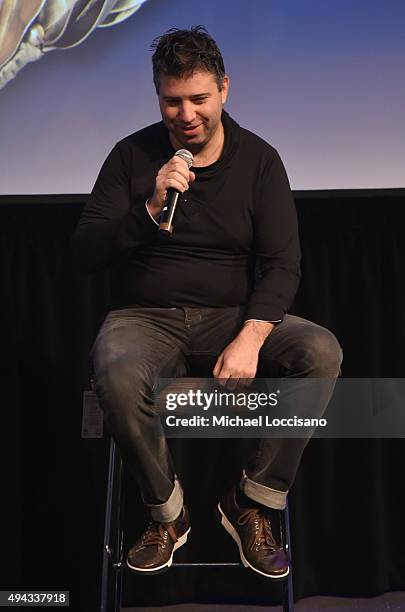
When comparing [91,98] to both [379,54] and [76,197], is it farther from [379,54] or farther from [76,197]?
[379,54]

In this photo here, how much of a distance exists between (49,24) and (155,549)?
1.58 metres

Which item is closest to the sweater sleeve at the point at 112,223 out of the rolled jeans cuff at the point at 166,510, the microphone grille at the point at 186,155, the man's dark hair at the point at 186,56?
the microphone grille at the point at 186,155

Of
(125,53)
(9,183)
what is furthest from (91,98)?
(9,183)

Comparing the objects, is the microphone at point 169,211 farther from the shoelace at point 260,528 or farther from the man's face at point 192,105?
the shoelace at point 260,528

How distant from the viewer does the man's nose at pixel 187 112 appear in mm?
1678

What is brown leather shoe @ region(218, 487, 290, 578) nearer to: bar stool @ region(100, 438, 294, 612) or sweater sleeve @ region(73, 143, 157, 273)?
bar stool @ region(100, 438, 294, 612)

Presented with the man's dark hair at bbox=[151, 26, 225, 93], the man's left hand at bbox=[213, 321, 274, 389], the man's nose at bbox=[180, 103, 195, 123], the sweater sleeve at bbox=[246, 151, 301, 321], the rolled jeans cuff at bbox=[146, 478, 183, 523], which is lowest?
the rolled jeans cuff at bbox=[146, 478, 183, 523]

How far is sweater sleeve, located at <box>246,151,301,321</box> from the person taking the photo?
166 centimetres

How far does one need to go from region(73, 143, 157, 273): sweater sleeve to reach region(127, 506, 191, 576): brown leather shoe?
0.56m

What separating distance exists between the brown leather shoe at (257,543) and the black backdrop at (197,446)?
70cm

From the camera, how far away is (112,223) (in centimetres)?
169

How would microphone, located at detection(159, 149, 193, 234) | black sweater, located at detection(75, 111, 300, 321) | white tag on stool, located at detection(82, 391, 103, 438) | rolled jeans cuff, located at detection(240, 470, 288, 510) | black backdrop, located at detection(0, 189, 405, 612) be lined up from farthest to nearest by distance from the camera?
black backdrop, located at detection(0, 189, 405, 612), white tag on stool, located at detection(82, 391, 103, 438), black sweater, located at detection(75, 111, 300, 321), rolled jeans cuff, located at detection(240, 470, 288, 510), microphone, located at detection(159, 149, 193, 234)

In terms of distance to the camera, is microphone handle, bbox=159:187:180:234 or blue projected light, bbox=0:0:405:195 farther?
blue projected light, bbox=0:0:405:195

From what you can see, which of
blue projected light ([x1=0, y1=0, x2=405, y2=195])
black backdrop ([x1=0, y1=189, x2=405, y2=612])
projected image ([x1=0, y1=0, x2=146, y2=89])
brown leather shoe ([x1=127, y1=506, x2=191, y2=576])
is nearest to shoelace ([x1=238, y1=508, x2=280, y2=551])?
brown leather shoe ([x1=127, y1=506, x2=191, y2=576])
